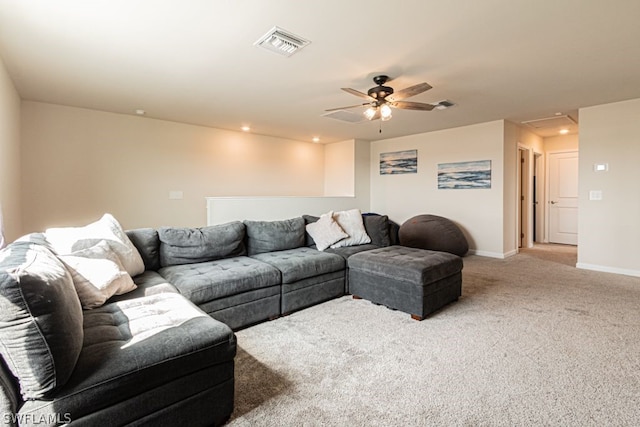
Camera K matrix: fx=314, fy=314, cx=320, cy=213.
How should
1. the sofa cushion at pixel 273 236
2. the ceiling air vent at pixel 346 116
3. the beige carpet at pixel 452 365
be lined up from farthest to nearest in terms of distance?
the ceiling air vent at pixel 346 116 → the sofa cushion at pixel 273 236 → the beige carpet at pixel 452 365

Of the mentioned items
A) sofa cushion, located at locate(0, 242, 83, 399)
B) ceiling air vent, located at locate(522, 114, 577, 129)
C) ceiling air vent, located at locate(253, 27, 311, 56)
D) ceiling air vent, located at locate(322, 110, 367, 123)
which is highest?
ceiling air vent, located at locate(522, 114, 577, 129)

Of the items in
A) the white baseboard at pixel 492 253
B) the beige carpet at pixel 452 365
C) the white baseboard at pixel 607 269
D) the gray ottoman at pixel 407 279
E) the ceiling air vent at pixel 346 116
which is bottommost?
the beige carpet at pixel 452 365

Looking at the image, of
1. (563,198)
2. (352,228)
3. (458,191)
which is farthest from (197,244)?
(563,198)

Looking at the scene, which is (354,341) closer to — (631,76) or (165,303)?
(165,303)

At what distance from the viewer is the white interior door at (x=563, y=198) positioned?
675cm

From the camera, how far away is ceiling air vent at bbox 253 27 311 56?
2479 mm

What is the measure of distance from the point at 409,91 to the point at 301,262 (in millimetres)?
2000

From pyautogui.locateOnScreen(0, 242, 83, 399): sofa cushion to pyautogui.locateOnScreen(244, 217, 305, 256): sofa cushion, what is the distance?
2.33 metres

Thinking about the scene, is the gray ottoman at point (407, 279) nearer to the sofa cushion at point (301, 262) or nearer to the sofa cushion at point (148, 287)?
the sofa cushion at point (301, 262)

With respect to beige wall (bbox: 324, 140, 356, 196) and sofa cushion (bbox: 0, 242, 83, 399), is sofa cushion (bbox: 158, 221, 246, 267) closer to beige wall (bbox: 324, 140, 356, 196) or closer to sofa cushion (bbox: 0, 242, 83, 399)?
sofa cushion (bbox: 0, 242, 83, 399)

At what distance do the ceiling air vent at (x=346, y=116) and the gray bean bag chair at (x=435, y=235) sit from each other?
7.10 ft

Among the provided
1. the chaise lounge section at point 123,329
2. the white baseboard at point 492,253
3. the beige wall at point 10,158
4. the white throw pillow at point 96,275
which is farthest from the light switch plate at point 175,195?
the white baseboard at point 492,253

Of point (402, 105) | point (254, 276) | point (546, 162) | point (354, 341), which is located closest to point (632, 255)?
point (546, 162)

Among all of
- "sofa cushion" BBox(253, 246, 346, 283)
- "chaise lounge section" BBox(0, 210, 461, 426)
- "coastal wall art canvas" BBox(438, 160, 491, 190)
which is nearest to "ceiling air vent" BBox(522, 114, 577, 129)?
"coastal wall art canvas" BBox(438, 160, 491, 190)
